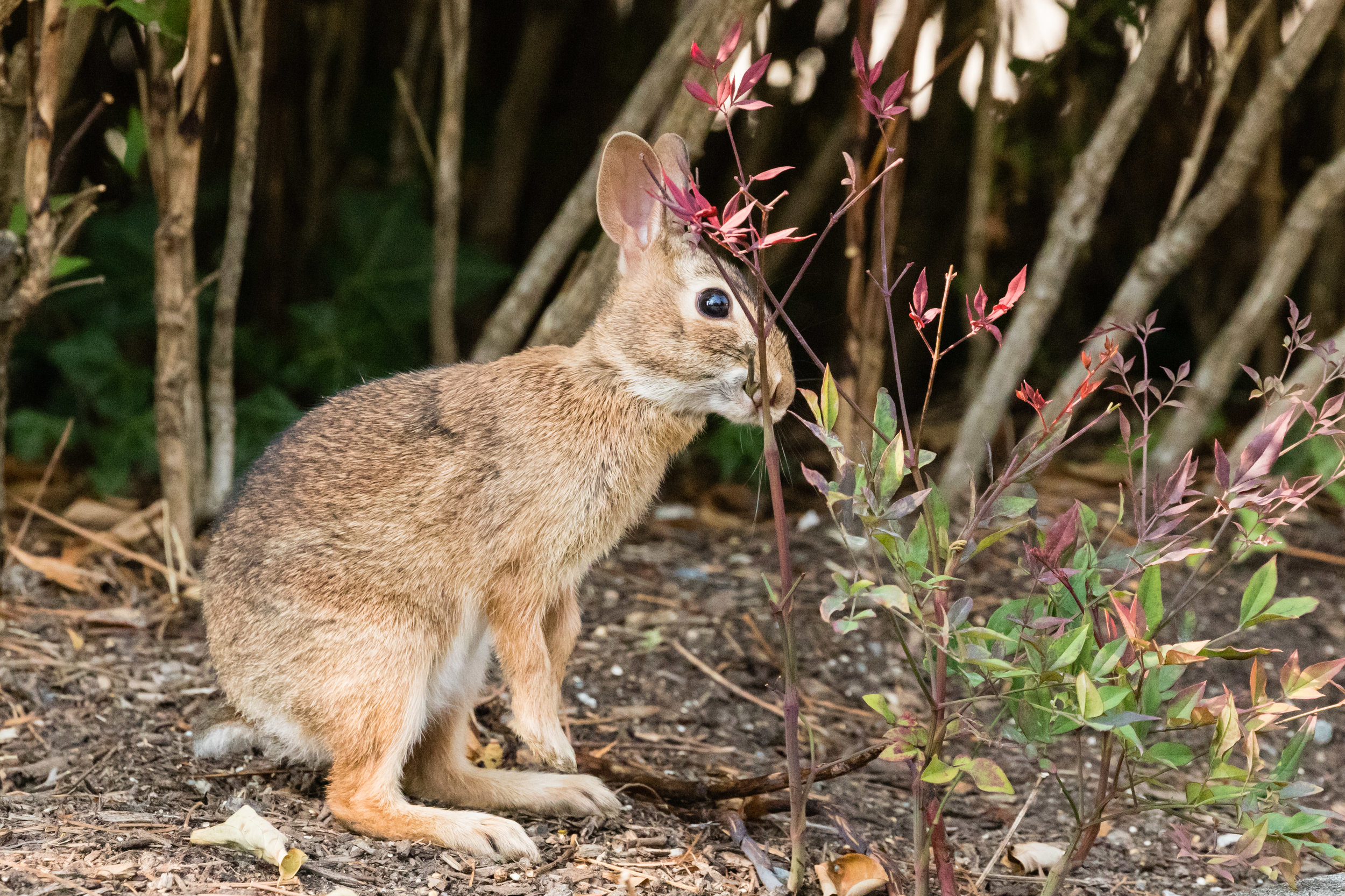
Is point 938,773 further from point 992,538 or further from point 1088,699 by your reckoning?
point 992,538

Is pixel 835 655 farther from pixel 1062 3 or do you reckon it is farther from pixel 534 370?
pixel 1062 3

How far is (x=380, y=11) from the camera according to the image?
6.66 metres

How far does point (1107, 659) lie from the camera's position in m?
2.20

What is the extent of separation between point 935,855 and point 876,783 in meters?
1.18

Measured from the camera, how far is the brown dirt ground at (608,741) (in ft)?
9.11

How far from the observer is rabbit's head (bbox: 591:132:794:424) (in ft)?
10.2

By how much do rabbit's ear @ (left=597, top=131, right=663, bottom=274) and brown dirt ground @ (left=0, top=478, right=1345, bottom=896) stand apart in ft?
4.69

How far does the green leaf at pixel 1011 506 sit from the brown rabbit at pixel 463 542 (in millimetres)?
735

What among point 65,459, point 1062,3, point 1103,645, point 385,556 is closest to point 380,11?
point 65,459

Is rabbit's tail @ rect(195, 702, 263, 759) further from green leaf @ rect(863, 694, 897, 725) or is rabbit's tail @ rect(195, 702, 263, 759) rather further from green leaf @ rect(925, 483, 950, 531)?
green leaf @ rect(925, 483, 950, 531)

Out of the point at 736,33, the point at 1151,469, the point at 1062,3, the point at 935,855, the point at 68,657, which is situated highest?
the point at 1062,3

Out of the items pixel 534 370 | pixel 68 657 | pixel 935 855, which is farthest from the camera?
pixel 68 657

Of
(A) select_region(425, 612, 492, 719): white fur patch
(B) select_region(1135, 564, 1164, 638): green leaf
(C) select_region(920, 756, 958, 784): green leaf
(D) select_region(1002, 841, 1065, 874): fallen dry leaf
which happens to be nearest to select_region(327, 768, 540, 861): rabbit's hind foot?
(A) select_region(425, 612, 492, 719): white fur patch

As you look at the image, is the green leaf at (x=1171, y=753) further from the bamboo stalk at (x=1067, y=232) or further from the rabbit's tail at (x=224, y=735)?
the rabbit's tail at (x=224, y=735)
